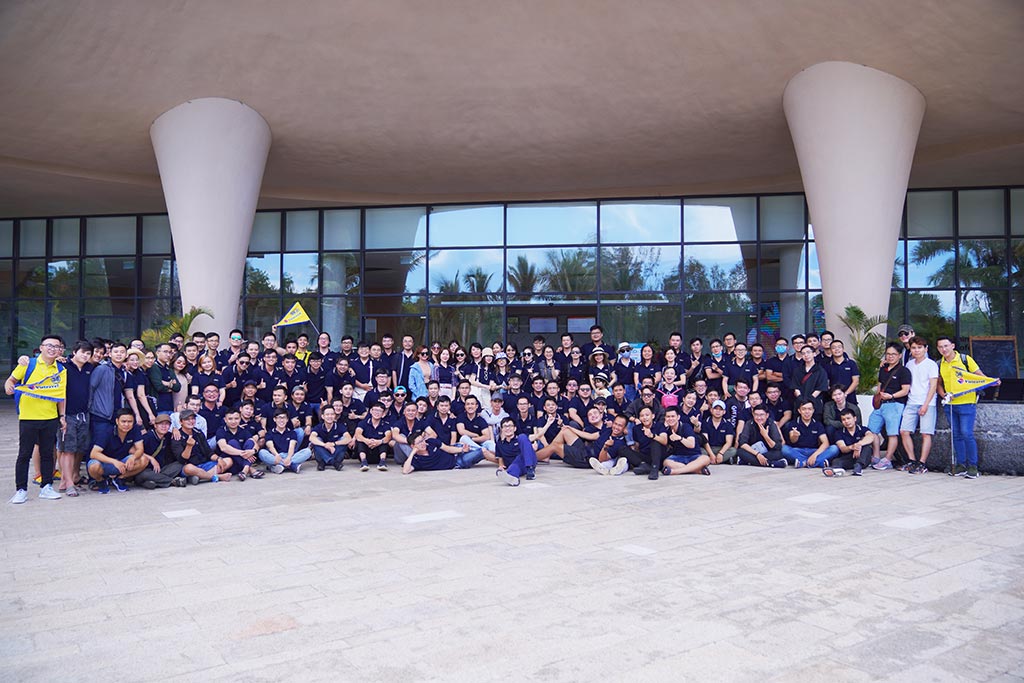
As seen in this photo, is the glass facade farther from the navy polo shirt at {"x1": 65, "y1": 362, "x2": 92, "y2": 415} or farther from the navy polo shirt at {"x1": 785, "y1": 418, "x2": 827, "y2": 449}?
the navy polo shirt at {"x1": 65, "y1": 362, "x2": 92, "y2": 415}

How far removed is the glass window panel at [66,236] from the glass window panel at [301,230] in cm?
672

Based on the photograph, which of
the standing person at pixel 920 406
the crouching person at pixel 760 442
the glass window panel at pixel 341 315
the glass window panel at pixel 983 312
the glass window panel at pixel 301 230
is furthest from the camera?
the glass window panel at pixel 301 230

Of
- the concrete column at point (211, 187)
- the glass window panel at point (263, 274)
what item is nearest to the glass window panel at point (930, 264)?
the concrete column at point (211, 187)

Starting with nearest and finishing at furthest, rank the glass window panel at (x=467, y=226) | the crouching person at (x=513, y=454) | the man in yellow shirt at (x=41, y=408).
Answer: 1. the man in yellow shirt at (x=41, y=408)
2. the crouching person at (x=513, y=454)
3. the glass window panel at (x=467, y=226)

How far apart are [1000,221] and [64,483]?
20.6 metres

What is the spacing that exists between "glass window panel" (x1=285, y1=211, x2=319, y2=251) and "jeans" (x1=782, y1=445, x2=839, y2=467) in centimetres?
1506

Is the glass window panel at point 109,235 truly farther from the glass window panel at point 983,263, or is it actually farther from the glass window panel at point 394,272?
the glass window panel at point 983,263

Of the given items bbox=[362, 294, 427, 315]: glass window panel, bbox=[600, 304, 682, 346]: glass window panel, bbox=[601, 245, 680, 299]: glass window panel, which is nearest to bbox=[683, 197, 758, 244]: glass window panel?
bbox=[601, 245, 680, 299]: glass window panel

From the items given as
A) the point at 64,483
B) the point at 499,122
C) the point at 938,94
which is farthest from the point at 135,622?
the point at 938,94

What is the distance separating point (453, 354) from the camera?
Result: 42.4ft

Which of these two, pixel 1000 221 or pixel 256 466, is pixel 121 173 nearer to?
pixel 256 466

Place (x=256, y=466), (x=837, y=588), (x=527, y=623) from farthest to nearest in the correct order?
(x=256, y=466)
(x=837, y=588)
(x=527, y=623)

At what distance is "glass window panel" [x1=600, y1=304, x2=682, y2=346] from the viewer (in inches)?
759

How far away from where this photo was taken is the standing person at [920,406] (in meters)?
9.66
